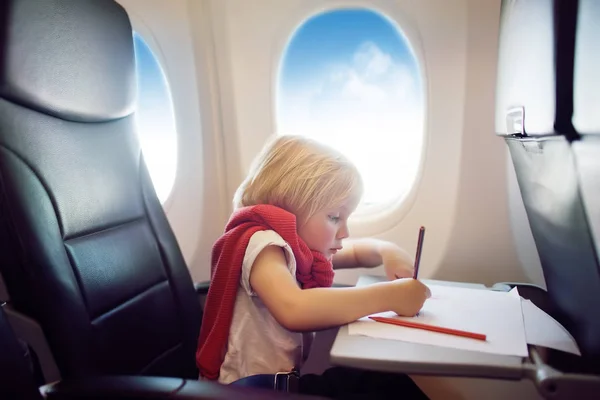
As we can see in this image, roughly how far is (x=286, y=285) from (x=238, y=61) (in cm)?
104

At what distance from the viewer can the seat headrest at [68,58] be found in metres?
0.95

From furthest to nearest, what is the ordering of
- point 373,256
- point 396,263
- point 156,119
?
point 156,119
point 373,256
point 396,263

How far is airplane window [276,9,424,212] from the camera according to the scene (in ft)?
5.32

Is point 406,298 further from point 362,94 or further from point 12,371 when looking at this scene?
point 362,94

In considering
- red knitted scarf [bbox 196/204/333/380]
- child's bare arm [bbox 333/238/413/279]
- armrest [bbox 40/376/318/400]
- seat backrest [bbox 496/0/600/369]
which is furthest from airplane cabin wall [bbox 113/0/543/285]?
armrest [bbox 40/376/318/400]

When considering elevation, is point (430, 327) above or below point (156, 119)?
below

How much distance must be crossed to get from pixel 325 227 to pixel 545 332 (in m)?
0.50

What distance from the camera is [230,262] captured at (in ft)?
3.50

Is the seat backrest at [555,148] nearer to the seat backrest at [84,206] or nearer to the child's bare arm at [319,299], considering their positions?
the child's bare arm at [319,299]

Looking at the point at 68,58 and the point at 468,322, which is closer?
the point at 468,322

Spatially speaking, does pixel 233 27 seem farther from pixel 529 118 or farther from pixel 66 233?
pixel 529 118

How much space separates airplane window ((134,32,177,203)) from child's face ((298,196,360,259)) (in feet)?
2.80

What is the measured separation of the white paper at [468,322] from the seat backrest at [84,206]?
568 mm

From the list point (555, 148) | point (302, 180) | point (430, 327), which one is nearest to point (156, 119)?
point (302, 180)
